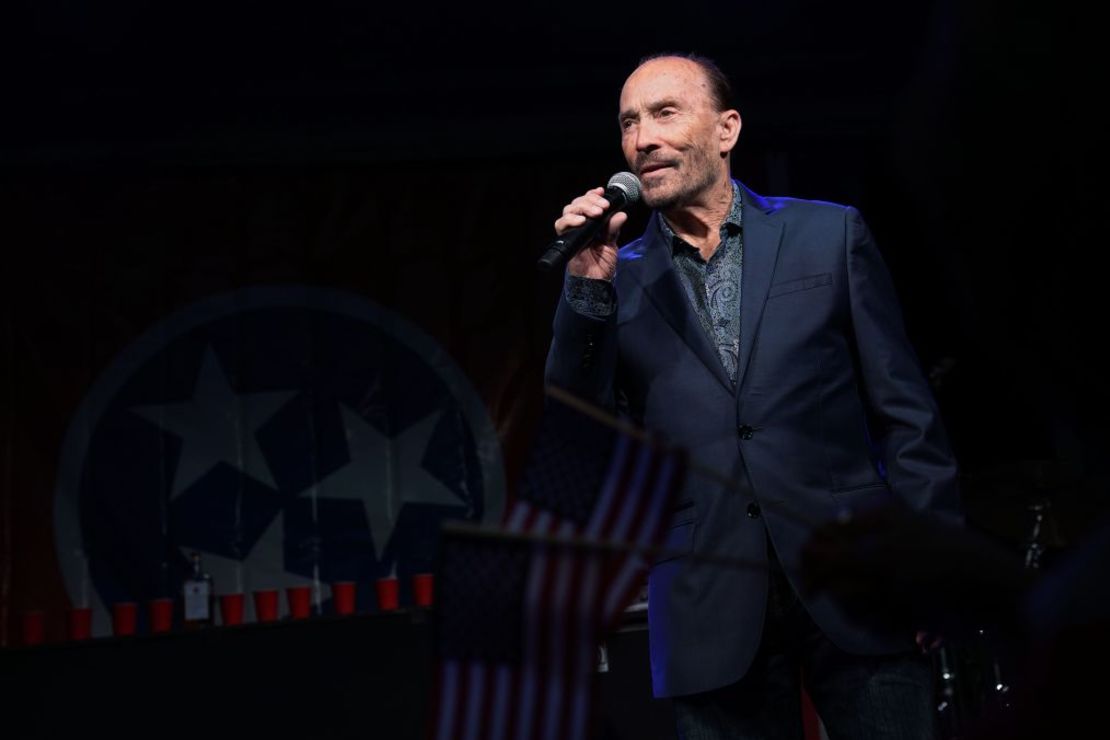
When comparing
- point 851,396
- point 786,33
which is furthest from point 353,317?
point 851,396

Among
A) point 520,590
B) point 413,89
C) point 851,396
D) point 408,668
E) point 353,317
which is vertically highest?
point 413,89

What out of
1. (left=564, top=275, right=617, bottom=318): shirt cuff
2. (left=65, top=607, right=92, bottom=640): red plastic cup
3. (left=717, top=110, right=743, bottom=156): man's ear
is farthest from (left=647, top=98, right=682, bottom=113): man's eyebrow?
(left=65, top=607, right=92, bottom=640): red plastic cup

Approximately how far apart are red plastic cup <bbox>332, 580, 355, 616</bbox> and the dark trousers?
2.80m

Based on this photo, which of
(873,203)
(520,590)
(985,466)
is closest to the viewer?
(520,590)

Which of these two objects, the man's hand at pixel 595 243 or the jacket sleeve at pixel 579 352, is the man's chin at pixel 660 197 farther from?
the jacket sleeve at pixel 579 352

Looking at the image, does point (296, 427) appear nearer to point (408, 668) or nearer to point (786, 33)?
point (408, 668)

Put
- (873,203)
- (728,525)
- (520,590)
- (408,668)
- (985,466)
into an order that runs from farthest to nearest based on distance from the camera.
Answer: (873,203)
(985,466)
(408,668)
(728,525)
(520,590)

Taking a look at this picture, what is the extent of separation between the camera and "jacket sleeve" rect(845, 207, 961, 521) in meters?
1.86

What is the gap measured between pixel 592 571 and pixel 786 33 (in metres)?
4.36

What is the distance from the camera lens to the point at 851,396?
202 centimetres

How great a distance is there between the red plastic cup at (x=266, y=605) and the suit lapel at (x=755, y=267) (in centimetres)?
294

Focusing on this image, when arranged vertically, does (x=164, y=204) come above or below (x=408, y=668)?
above

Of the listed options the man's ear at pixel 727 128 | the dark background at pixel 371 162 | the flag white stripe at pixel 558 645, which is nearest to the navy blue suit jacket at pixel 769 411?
the man's ear at pixel 727 128

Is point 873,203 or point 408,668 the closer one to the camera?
point 408,668
